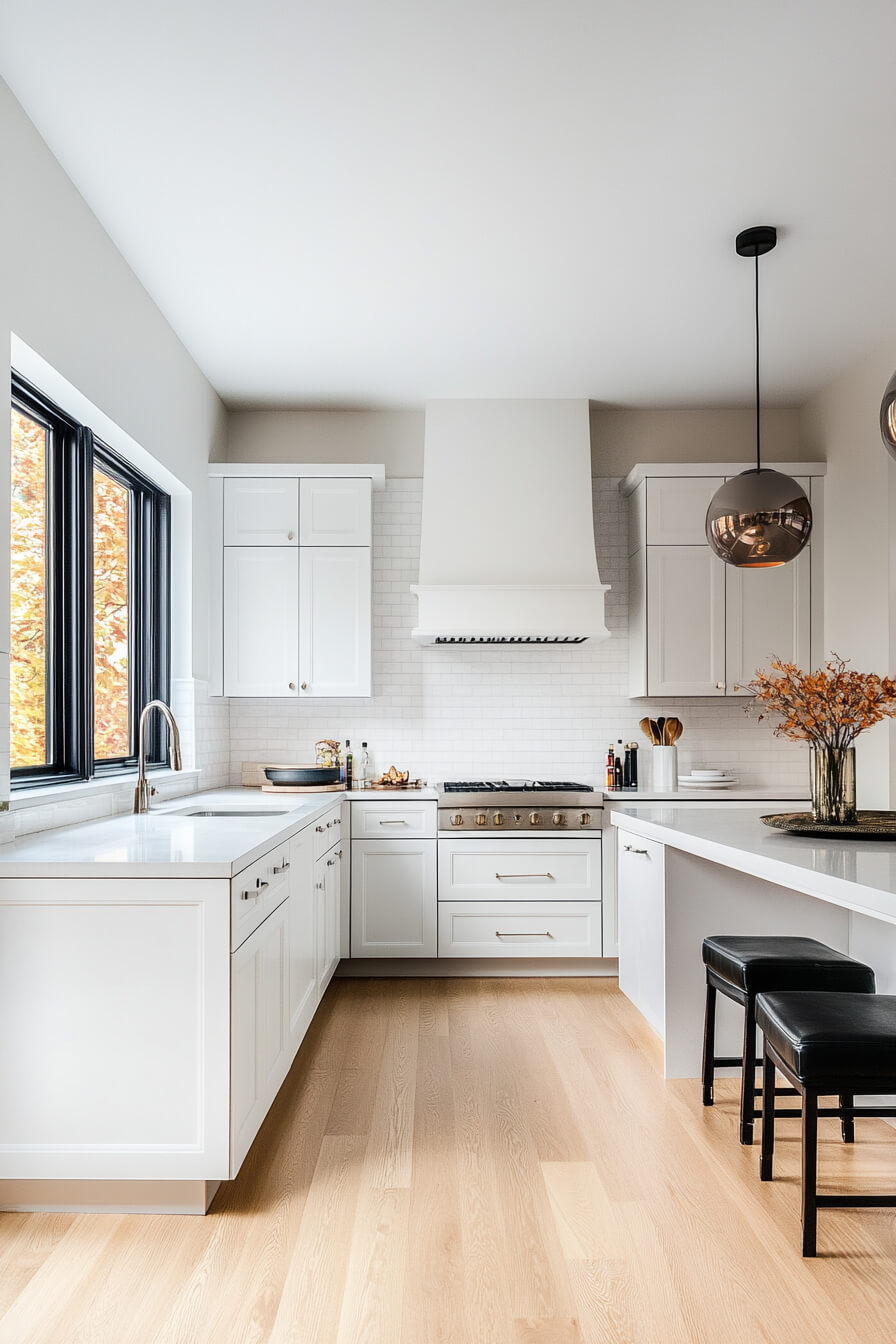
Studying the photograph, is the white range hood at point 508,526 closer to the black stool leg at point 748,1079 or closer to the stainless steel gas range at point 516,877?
the stainless steel gas range at point 516,877

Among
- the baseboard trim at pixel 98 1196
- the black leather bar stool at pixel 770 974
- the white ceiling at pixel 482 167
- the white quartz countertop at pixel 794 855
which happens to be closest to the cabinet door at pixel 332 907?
the white quartz countertop at pixel 794 855

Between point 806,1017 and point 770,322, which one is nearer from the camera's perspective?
point 806,1017

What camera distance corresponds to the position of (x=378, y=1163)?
2629 mm

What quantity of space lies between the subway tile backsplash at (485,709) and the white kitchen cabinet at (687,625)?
1.18ft

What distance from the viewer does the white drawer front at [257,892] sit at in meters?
2.31

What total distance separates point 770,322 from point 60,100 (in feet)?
9.39

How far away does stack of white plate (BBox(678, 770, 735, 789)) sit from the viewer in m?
4.85

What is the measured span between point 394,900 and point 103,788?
5.47 ft

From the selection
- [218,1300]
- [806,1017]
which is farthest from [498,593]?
[218,1300]

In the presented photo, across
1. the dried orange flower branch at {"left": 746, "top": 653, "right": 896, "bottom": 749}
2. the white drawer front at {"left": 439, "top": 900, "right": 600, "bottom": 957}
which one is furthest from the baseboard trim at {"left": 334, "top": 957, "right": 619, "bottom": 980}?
the dried orange flower branch at {"left": 746, "top": 653, "right": 896, "bottom": 749}

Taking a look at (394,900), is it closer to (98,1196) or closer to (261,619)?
(261,619)

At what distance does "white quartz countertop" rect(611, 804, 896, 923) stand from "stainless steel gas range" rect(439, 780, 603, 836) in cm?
120

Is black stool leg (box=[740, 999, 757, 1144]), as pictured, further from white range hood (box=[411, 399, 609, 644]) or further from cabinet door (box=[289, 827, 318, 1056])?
white range hood (box=[411, 399, 609, 644])

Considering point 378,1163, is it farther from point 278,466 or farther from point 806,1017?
point 278,466
